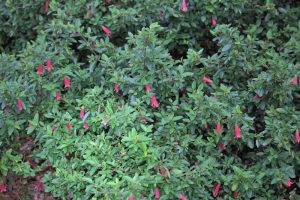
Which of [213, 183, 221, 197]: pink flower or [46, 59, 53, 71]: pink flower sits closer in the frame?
[213, 183, 221, 197]: pink flower

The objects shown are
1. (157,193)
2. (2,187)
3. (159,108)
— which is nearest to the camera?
(157,193)

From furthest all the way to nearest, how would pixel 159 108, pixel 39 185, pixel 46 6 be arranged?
pixel 46 6, pixel 39 185, pixel 159 108

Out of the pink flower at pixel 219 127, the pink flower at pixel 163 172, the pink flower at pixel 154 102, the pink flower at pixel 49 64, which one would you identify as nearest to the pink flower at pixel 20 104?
the pink flower at pixel 49 64

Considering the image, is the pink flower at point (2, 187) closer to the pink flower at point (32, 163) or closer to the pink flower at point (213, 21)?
the pink flower at point (32, 163)

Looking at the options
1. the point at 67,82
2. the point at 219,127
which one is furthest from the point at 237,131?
the point at 67,82

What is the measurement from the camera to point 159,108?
12.1 feet

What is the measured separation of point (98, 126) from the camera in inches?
138

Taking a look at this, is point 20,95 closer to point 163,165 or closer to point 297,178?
point 163,165

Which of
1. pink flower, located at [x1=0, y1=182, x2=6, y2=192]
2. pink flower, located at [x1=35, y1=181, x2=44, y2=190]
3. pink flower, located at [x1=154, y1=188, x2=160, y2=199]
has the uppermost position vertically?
pink flower, located at [x1=154, y1=188, x2=160, y2=199]

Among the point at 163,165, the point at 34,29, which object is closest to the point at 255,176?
the point at 163,165

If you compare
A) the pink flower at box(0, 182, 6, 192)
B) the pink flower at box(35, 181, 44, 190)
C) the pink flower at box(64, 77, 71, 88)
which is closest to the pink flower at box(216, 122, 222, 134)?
the pink flower at box(64, 77, 71, 88)

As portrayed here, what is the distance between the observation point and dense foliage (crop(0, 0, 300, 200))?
3275 millimetres

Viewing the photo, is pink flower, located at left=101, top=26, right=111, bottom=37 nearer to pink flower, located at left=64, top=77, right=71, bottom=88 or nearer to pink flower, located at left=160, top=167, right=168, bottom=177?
pink flower, located at left=64, top=77, right=71, bottom=88

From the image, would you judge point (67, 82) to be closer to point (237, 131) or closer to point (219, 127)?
point (219, 127)
